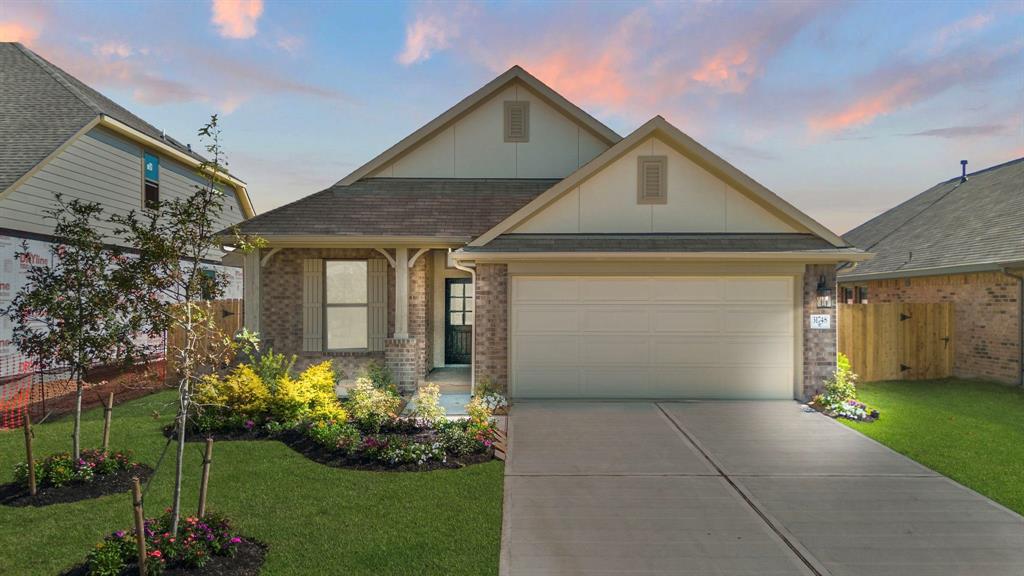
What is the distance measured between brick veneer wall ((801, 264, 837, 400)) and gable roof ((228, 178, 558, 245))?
6391 mm

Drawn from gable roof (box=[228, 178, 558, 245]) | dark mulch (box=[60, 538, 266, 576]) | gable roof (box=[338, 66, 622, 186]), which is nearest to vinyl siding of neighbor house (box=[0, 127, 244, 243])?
gable roof (box=[228, 178, 558, 245])

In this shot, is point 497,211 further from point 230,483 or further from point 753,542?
point 753,542

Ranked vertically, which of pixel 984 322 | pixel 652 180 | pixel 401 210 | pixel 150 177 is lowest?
pixel 984 322

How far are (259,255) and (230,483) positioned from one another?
636 cm

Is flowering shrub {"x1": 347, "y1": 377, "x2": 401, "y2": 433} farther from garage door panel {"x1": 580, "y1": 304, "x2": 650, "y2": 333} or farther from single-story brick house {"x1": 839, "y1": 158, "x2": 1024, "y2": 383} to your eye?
single-story brick house {"x1": 839, "y1": 158, "x2": 1024, "y2": 383}

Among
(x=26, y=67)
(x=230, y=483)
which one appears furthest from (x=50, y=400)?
(x=26, y=67)

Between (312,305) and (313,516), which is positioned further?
A: (312,305)

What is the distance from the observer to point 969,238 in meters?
15.4

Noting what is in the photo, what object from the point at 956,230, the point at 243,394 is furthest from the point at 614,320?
the point at 956,230

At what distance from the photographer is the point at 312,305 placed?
39.2 ft

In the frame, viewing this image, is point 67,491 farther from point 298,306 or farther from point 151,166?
point 151,166

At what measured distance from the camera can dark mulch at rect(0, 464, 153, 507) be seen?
19.4 ft

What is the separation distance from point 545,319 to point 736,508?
556 cm

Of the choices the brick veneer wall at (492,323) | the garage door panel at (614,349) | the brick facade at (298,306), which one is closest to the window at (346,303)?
the brick facade at (298,306)
